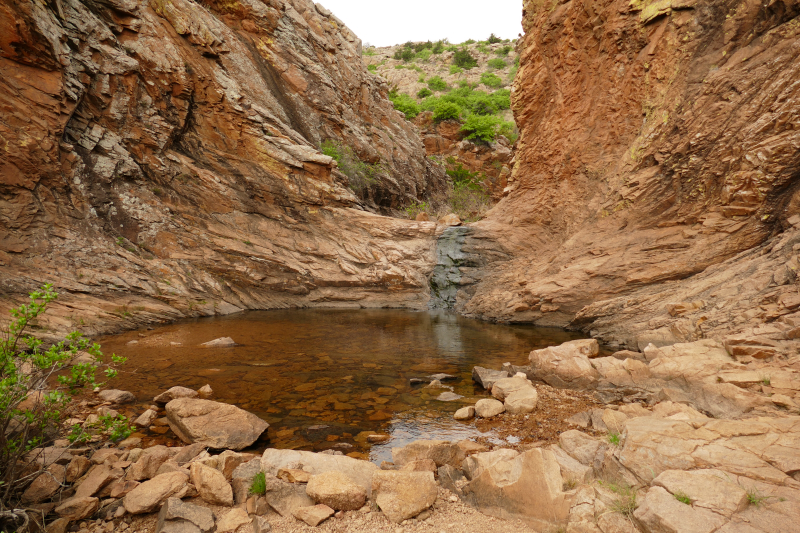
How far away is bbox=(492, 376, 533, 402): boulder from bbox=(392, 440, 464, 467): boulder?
258 centimetres

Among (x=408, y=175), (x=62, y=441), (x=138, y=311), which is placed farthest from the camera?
(x=408, y=175)

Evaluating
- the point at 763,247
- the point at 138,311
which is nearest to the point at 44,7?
the point at 138,311

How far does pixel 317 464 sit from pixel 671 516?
117 inches

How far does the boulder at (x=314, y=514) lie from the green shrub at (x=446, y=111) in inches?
1477

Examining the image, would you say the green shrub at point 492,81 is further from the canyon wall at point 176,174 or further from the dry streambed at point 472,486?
the dry streambed at point 472,486

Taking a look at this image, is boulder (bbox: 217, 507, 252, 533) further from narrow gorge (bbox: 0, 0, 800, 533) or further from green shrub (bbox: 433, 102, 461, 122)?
green shrub (bbox: 433, 102, 461, 122)

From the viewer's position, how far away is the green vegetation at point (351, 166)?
23.4 m

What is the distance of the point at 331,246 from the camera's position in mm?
18969

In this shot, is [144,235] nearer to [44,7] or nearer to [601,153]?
[44,7]

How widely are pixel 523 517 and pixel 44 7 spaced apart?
19.3 meters

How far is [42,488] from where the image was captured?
3.10 m

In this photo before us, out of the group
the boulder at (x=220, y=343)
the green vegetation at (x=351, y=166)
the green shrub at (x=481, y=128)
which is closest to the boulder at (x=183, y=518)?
the boulder at (x=220, y=343)

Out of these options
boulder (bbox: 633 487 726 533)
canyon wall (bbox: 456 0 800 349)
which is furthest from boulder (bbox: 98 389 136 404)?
canyon wall (bbox: 456 0 800 349)

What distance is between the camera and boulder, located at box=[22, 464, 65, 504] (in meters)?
3.01
